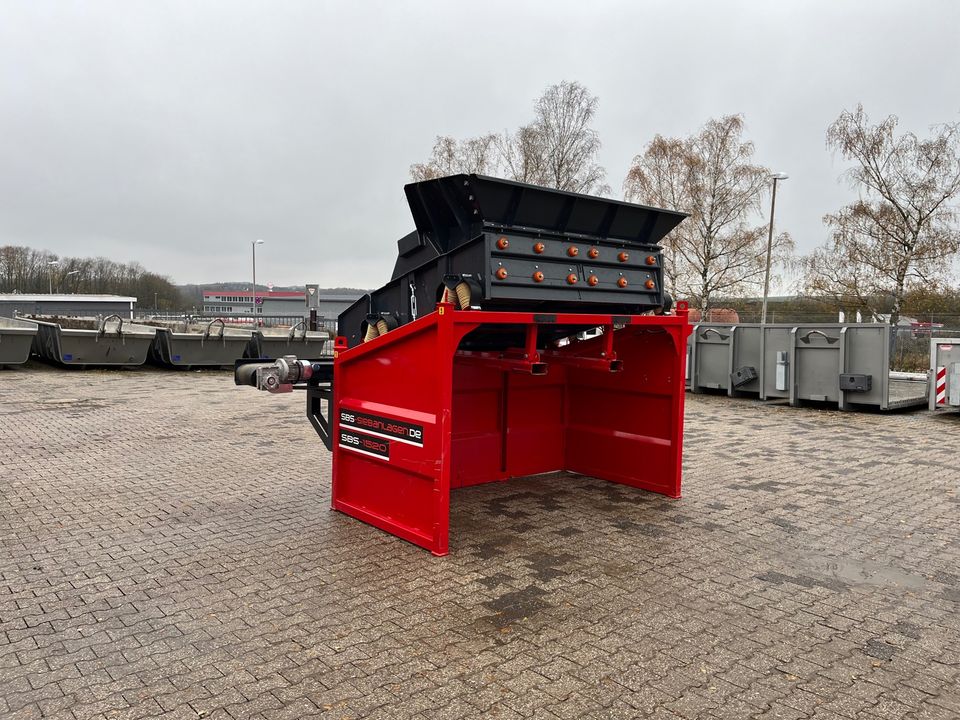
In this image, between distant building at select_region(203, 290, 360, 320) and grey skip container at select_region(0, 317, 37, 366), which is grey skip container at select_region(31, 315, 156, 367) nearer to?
grey skip container at select_region(0, 317, 37, 366)

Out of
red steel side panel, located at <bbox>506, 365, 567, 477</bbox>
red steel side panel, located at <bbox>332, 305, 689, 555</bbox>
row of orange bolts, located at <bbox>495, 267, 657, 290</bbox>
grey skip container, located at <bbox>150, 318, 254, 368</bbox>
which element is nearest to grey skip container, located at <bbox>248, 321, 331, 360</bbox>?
grey skip container, located at <bbox>150, 318, 254, 368</bbox>

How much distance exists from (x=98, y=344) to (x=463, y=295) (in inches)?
678

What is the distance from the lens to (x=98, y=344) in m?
18.9

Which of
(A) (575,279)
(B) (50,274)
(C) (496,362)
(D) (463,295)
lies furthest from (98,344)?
(B) (50,274)

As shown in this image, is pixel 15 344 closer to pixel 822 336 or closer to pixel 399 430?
pixel 399 430

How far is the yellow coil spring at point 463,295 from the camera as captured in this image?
16.4ft

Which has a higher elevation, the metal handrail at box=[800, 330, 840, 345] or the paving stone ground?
the metal handrail at box=[800, 330, 840, 345]

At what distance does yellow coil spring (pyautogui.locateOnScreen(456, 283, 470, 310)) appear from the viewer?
4984mm

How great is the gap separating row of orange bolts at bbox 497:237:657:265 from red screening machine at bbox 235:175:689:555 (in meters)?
0.01

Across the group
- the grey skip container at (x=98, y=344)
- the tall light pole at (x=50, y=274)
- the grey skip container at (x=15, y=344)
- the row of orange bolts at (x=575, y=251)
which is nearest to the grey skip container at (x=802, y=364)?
the row of orange bolts at (x=575, y=251)

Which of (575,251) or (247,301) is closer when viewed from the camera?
(575,251)

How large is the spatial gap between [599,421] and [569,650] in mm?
3991

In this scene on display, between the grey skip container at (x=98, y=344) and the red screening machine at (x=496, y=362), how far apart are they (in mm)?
15119

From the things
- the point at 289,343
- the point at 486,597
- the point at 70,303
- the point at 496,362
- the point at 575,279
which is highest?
the point at 70,303
